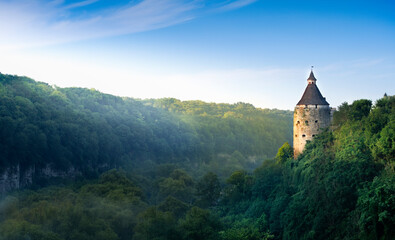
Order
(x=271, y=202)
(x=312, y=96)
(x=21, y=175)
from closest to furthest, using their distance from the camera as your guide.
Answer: (x=271, y=202)
(x=312, y=96)
(x=21, y=175)

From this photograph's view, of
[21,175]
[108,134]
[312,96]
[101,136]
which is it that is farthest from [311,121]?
[108,134]

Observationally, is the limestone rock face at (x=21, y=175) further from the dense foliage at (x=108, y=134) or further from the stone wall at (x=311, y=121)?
the stone wall at (x=311, y=121)

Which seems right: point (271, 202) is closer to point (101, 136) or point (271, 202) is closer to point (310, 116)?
point (310, 116)

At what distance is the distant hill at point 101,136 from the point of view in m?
47.2

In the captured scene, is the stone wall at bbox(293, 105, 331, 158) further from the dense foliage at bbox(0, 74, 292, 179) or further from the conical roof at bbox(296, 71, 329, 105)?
the dense foliage at bbox(0, 74, 292, 179)

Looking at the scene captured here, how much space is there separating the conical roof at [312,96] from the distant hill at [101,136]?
31088mm

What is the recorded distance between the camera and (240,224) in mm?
32969

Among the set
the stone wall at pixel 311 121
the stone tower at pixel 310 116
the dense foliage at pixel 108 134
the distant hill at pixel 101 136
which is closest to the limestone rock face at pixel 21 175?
the distant hill at pixel 101 136

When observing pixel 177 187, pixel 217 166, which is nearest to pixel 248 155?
pixel 217 166

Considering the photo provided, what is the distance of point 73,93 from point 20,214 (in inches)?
1830

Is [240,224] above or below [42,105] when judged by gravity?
below

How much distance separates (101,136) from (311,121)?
37.0 m

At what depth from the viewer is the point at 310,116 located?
35625 mm

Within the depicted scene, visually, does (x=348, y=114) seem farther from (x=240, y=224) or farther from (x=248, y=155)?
(x=248, y=155)
